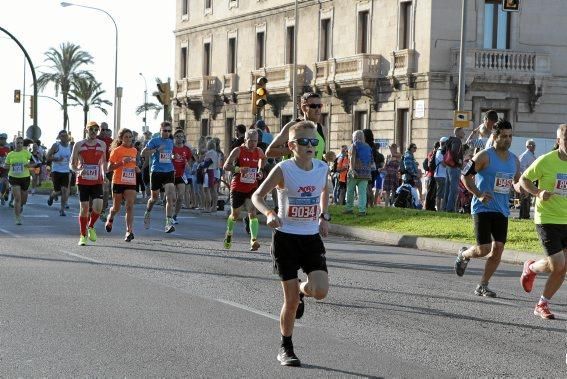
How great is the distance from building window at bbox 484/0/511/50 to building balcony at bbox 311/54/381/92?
4.46 metres

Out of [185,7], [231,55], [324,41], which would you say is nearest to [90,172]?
[324,41]

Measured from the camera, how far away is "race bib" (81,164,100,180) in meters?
19.4

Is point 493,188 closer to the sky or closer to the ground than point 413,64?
closer to the ground

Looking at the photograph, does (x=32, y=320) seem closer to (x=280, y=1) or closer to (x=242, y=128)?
(x=242, y=128)

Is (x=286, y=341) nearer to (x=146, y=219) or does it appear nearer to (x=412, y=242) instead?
(x=412, y=242)

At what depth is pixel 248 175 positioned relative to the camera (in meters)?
18.5

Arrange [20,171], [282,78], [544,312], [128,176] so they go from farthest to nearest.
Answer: [282,78]
[20,171]
[128,176]
[544,312]

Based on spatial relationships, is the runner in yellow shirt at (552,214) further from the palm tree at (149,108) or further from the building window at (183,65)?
the palm tree at (149,108)

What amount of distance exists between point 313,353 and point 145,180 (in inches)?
869

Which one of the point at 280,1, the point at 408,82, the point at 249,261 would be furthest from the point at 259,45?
the point at 249,261

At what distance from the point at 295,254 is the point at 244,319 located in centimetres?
220

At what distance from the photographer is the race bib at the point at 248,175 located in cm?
1844

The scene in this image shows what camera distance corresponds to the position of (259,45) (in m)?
59.0

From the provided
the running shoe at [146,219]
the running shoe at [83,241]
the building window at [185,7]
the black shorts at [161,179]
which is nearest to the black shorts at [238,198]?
the running shoe at [83,241]
